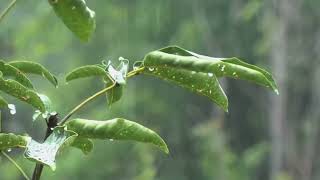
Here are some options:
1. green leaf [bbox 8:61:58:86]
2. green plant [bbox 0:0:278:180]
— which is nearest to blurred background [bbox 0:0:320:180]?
green leaf [bbox 8:61:58:86]

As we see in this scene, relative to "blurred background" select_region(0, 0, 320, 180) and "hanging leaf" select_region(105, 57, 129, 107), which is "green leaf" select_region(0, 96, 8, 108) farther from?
"blurred background" select_region(0, 0, 320, 180)

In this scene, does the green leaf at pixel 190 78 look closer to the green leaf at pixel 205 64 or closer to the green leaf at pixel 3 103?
the green leaf at pixel 205 64

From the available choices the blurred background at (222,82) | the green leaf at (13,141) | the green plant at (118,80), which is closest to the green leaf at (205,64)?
the green plant at (118,80)

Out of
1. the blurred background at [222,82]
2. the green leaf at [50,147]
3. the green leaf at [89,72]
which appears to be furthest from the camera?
the blurred background at [222,82]

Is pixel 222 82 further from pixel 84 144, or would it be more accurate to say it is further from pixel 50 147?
pixel 50 147

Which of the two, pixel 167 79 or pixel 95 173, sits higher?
pixel 167 79

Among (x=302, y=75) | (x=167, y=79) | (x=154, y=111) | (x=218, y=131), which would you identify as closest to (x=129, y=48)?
(x=154, y=111)

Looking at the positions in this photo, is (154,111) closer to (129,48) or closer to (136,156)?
(129,48)
